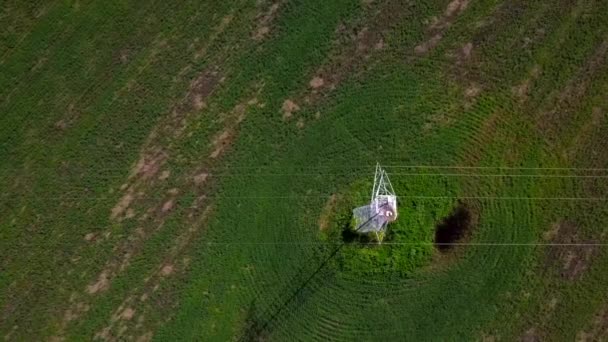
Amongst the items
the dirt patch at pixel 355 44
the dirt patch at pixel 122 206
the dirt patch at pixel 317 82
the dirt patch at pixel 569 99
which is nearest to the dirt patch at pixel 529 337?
the dirt patch at pixel 569 99

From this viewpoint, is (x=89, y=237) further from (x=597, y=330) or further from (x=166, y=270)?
(x=597, y=330)

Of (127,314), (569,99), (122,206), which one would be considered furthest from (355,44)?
(127,314)

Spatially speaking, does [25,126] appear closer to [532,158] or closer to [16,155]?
[16,155]

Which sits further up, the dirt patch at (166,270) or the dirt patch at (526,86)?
the dirt patch at (166,270)

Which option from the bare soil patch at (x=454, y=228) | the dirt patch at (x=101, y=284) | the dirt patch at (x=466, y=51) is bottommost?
the bare soil patch at (x=454, y=228)

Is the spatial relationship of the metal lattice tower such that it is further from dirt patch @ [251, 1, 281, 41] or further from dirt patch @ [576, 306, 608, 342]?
dirt patch @ [576, 306, 608, 342]

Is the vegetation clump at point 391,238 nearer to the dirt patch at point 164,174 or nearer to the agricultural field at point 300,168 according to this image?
the agricultural field at point 300,168
